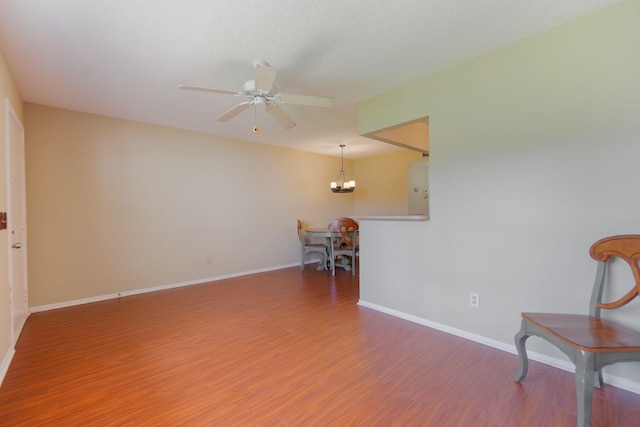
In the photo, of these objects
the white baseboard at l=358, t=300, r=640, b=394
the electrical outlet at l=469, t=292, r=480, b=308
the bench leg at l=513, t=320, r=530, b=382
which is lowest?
the white baseboard at l=358, t=300, r=640, b=394

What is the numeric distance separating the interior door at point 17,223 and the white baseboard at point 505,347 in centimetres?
349

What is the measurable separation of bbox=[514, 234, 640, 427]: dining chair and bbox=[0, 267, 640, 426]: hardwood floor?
273 mm

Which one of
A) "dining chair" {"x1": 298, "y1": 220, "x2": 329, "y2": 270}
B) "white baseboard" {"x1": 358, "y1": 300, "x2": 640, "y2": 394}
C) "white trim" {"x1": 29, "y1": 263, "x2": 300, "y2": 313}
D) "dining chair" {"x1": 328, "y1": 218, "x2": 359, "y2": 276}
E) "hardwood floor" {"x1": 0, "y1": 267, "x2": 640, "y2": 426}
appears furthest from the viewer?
"dining chair" {"x1": 298, "y1": 220, "x2": 329, "y2": 270}

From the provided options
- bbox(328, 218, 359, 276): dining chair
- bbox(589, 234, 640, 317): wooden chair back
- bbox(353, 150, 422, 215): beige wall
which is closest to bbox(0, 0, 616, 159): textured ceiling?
bbox(589, 234, 640, 317): wooden chair back

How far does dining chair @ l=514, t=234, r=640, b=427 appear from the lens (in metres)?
1.30

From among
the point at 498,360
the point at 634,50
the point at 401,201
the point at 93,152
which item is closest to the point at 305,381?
the point at 498,360

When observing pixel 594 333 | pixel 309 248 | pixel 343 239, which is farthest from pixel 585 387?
pixel 309 248

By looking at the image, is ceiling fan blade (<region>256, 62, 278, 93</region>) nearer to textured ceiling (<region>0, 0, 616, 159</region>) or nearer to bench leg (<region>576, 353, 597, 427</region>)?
textured ceiling (<region>0, 0, 616, 159</region>)

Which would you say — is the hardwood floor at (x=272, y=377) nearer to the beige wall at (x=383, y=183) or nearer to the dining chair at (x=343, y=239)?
the dining chair at (x=343, y=239)

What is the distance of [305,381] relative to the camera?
183 cm

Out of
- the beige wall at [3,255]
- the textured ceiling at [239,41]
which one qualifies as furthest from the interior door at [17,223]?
the textured ceiling at [239,41]

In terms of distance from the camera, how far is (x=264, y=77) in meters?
2.06

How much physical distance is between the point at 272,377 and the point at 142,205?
3.35m

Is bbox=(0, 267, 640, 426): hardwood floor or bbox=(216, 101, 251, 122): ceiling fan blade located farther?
bbox=(216, 101, 251, 122): ceiling fan blade
